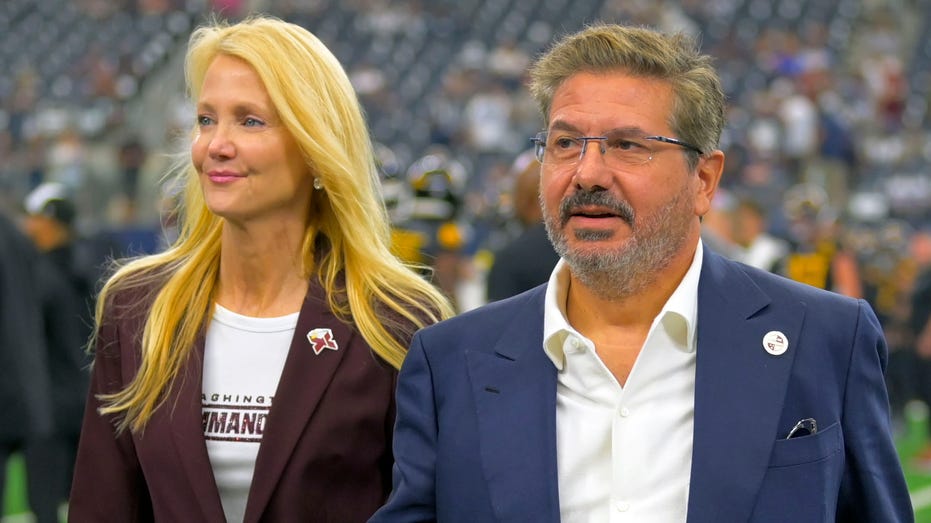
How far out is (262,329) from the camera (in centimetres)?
379

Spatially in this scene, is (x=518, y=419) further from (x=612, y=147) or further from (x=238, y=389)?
(x=238, y=389)

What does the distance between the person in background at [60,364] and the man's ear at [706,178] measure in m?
5.47

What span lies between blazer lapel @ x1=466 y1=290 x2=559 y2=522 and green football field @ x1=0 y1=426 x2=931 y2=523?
6210mm

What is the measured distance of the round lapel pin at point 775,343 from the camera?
2881mm

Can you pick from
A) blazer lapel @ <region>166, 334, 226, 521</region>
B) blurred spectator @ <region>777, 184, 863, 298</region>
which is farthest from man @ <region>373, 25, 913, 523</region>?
blurred spectator @ <region>777, 184, 863, 298</region>

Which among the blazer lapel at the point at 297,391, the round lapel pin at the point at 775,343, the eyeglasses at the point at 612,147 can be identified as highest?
the eyeglasses at the point at 612,147

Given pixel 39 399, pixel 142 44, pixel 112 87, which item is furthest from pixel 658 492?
pixel 142 44

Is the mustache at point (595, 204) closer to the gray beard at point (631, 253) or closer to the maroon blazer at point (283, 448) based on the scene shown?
the gray beard at point (631, 253)

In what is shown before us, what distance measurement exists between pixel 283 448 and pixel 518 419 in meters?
0.84

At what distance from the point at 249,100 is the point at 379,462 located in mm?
872

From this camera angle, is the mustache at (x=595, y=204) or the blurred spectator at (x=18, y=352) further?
the blurred spectator at (x=18, y=352)

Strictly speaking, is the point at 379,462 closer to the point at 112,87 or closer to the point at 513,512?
the point at 513,512

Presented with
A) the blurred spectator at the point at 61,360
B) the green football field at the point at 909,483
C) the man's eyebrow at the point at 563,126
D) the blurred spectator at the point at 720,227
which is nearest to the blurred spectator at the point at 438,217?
the blurred spectator at the point at 720,227

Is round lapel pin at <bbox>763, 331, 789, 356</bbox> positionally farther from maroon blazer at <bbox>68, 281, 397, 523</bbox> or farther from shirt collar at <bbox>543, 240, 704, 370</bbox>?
maroon blazer at <bbox>68, 281, 397, 523</bbox>
